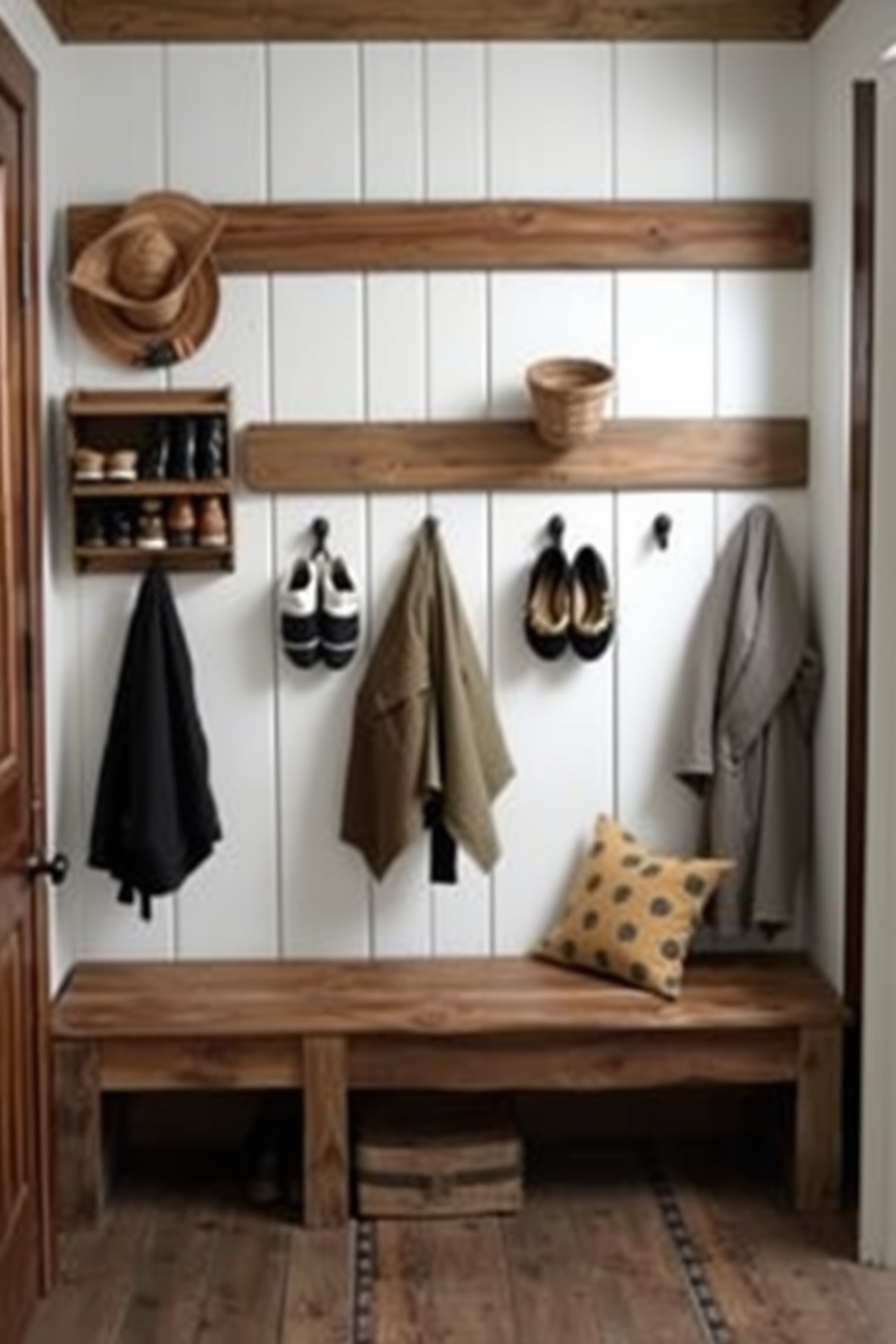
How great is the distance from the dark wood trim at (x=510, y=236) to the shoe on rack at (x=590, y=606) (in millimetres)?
648

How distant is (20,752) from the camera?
3.10m

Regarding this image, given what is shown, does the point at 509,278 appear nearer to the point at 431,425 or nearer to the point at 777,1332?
the point at 431,425

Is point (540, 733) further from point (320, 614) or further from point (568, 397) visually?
point (568, 397)

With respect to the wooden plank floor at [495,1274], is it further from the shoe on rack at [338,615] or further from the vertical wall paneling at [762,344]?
the vertical wall paneling at [762,344]

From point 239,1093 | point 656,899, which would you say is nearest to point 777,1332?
point 656,899

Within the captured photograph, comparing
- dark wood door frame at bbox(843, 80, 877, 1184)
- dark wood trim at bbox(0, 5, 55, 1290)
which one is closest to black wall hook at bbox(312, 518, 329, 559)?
dark wood trim at bbox(0, 5, 55, 1290)

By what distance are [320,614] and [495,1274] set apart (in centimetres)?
139

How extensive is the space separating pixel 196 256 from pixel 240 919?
1.44 metres

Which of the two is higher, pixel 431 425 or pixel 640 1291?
pixel 431 425

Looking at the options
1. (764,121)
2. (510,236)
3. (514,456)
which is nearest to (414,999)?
(514,456)

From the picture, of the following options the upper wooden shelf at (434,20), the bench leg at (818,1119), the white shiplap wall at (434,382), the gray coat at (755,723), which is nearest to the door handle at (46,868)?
the white shiplap wall at (434,382)

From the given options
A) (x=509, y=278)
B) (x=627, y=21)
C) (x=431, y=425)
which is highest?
(x=627, y=21)

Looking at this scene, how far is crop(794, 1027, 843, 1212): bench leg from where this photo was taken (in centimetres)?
345

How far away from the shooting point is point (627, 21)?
11.9ft
